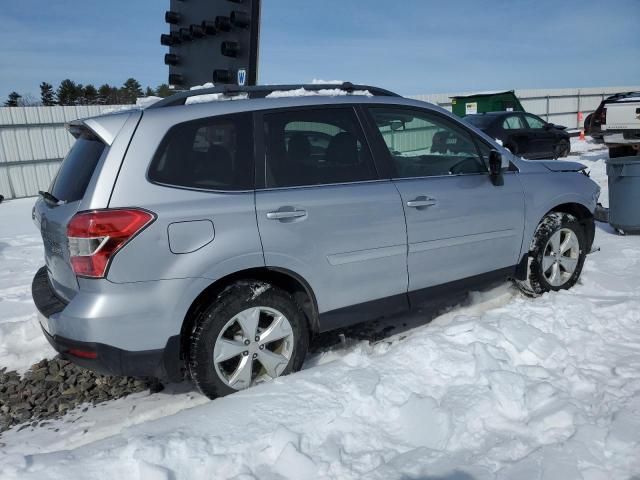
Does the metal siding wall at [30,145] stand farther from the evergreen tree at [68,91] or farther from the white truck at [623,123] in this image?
the evergreen tree at [68,91]

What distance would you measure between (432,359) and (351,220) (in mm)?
1003

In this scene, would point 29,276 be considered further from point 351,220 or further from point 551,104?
point 551,104

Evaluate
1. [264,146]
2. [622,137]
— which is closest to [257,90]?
[264,146]

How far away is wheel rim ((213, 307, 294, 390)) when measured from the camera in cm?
305

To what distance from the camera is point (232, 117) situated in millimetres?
3143

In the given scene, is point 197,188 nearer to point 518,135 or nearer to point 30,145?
point 30,145

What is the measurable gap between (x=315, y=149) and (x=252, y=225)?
75 centimetres

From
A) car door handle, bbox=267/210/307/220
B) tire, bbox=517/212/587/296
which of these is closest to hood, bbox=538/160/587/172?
tire, bbox=517/212/587/296

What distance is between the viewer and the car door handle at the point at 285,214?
122 inches

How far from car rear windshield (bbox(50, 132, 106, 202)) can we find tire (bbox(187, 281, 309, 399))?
951mm

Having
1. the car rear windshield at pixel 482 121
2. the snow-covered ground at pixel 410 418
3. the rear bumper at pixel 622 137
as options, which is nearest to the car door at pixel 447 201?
the snow-covered ground at pixel 410 418

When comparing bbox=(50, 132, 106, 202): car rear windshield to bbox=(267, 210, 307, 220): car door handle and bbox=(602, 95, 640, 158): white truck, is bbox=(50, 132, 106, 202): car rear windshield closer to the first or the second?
bbox=(267, 210, 307, 220): car door handle

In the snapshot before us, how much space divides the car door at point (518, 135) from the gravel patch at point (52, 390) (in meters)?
13.5

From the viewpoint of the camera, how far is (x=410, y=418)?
9.23ft
